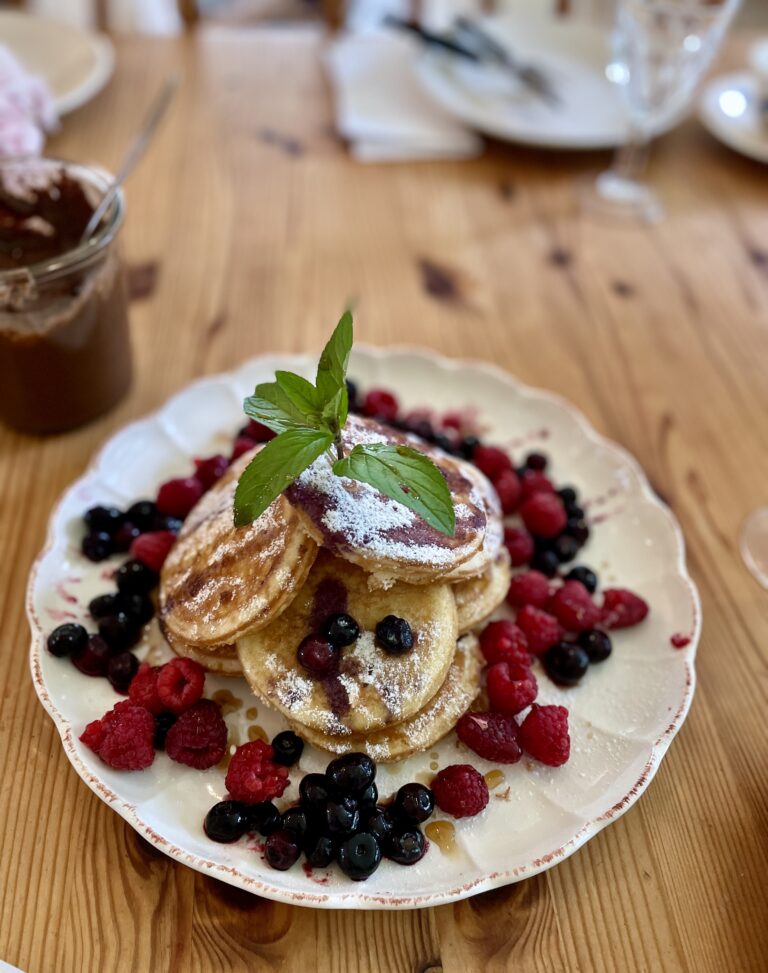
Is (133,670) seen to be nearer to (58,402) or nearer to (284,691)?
(284,691)

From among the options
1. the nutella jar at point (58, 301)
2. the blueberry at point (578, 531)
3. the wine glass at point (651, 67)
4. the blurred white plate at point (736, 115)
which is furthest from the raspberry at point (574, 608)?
the blurred white plate at point (736, 115)

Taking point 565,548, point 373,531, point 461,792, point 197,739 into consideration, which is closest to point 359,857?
point 461,792

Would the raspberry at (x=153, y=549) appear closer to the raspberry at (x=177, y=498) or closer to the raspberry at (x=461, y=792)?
the raspberry at (x=177, y=498)

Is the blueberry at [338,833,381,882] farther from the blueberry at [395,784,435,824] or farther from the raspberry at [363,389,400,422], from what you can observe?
the raspberry at [363,389,400,422]

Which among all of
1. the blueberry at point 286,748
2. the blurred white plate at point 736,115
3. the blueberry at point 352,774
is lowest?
the blueberry at point 286,748

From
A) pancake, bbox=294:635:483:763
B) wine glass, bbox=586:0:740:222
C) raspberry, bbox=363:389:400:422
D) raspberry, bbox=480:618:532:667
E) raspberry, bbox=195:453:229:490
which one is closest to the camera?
pancake, bbox=294:635:483:763

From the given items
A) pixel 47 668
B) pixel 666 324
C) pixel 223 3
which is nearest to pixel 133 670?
pixel 47 668

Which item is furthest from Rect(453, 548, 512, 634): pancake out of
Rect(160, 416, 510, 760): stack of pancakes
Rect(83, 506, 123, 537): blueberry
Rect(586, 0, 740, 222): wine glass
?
Rect(586, 0, 740, 222): wine glass
